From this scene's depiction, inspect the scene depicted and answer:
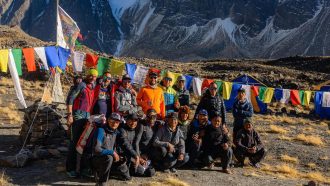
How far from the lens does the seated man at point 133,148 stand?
818 centimetres

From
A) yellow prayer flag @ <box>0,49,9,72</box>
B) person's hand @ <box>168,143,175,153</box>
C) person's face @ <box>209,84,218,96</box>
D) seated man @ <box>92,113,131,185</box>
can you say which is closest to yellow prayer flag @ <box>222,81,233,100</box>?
person's face @ <box>209,84,218,96</box>

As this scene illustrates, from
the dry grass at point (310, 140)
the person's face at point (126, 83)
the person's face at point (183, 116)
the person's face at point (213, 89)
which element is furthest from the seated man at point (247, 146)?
the dry grass at point (310, 140)

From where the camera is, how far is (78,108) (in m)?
8.58

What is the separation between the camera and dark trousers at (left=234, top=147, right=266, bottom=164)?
10.3 m

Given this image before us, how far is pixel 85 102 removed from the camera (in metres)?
8.62

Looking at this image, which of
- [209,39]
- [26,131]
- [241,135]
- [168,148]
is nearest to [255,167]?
[241,135]

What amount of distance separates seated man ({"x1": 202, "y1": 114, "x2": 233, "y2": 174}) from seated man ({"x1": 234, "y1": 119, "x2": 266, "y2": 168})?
28.0 inches

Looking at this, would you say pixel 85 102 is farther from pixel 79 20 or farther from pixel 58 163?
pixel 79 20

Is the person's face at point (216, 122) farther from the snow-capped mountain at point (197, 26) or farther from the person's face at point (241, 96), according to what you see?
the snow-capped mountain at point (197, 26)

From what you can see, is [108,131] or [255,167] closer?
[108,131]

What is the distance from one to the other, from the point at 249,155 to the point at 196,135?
1.60 meters

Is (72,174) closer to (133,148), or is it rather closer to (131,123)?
(133,148)

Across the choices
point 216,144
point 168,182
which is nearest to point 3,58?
point 168,182

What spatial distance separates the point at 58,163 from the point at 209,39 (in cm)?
Answer: 11674
